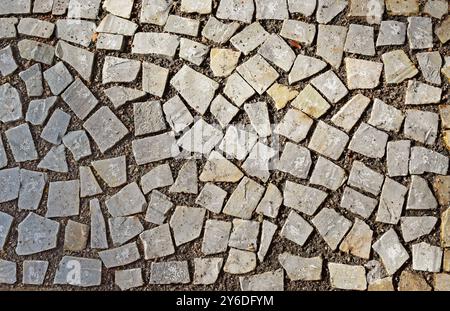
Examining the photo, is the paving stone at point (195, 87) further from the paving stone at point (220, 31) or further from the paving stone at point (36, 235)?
the paving stone at point (36, 235)

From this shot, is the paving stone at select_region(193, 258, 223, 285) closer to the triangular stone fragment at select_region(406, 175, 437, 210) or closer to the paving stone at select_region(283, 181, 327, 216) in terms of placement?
the paving stone at select_region(283, 181, 327, 216)

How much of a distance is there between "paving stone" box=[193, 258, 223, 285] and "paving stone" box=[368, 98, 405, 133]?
131cm

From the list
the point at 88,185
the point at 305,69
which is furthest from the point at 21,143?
the point at 305,69

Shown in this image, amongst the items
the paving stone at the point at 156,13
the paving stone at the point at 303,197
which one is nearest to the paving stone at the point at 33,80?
the paving stone at the point at 156,13

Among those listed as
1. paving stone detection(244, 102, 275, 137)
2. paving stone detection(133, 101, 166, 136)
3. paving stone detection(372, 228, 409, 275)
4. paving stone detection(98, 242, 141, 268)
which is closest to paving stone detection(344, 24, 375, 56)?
paving stone detection(244, 102, 275, 137)

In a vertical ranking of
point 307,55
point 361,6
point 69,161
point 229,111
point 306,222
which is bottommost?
point 306,222

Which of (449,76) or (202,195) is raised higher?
(449,76)

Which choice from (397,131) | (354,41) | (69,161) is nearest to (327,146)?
(397,131)

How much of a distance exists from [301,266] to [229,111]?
108 centimetres

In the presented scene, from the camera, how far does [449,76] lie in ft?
13.6

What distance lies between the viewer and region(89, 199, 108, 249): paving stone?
420 centimetres

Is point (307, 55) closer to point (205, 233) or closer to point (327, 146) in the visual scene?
point (327, 146)

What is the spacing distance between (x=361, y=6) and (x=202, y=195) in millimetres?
1600

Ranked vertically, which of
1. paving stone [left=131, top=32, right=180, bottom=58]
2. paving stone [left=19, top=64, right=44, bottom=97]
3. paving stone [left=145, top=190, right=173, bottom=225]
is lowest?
paving stone [left=145, top=190, right=173, bottom=225]
